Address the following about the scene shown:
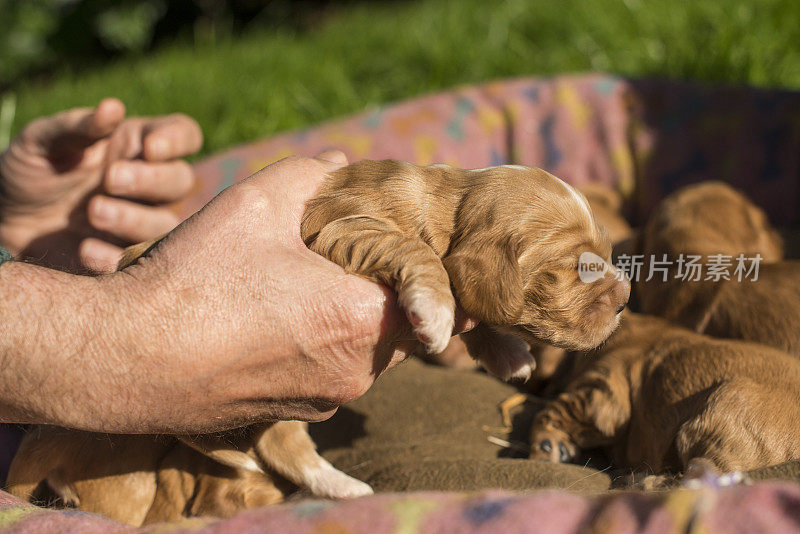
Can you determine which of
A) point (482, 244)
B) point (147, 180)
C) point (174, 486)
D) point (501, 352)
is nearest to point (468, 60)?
point (147, 180)

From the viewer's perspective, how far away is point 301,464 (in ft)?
8.75

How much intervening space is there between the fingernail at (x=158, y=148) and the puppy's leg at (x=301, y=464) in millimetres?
1926

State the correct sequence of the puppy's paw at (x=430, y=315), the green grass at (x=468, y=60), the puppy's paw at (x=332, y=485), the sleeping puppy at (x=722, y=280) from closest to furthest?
1. the puppy's paw at (x=430, y=315)
2. the puppy's paw at (x=332, y=485)
3. the sleeping puppy at (x=722, y=280)
4. the green grass at (x=468, y=60)

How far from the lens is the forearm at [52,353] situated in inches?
88.2

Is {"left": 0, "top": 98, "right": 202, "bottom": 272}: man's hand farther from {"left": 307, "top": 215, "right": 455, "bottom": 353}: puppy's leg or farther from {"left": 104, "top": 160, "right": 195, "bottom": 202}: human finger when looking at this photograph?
{"left": 307, "top": 215, "right": 455, "bottom": 353}: puppy's leg

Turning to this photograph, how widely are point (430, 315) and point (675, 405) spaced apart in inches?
57.7

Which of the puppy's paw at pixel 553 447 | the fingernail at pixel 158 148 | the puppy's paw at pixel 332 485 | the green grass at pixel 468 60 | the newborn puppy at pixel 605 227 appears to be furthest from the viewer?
the green grass at pixel 468 60

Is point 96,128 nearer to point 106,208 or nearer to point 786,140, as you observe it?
point 106,208

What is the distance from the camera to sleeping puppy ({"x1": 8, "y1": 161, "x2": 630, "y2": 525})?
90.7 inches

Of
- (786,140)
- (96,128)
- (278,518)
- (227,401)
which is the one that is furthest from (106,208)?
(786,140)

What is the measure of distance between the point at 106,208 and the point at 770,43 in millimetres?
4768

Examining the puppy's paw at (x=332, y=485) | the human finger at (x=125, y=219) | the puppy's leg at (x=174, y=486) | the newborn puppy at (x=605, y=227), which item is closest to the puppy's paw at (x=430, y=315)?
the puppy's paw at (x=332, y=485)

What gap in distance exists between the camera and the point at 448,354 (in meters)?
3.91

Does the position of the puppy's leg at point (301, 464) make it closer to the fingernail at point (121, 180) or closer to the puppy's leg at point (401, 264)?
the puppy's leg at point (401, 264)
